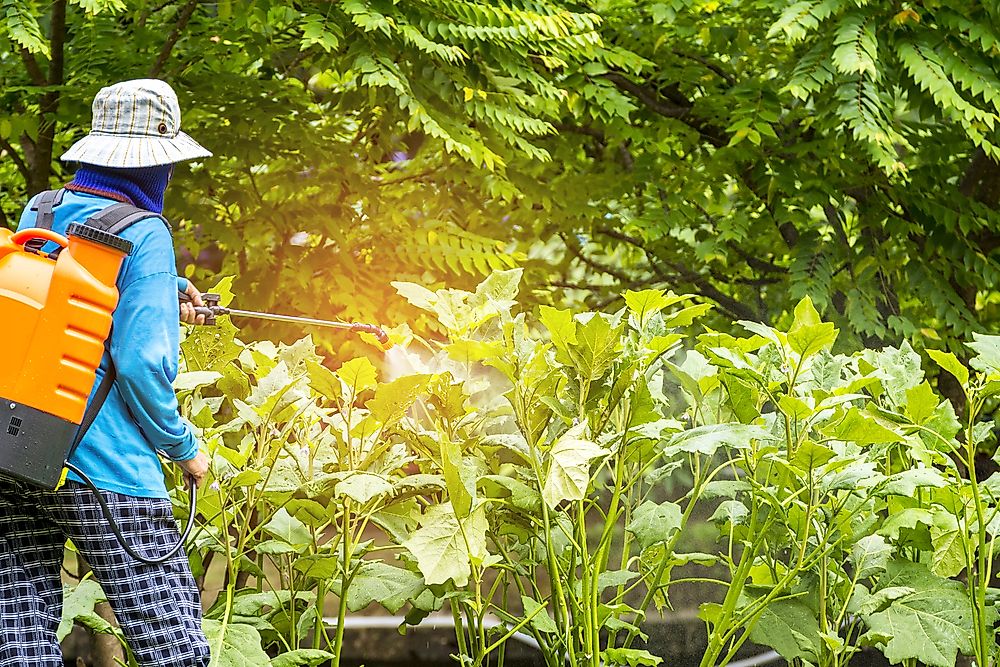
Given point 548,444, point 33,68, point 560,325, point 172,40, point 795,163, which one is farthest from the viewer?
point 795,163

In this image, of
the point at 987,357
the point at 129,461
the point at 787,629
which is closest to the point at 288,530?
the point at 129,461

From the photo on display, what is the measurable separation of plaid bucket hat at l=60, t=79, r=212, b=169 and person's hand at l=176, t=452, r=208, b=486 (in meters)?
0.61

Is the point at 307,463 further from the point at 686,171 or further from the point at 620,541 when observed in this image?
the point at 686,171

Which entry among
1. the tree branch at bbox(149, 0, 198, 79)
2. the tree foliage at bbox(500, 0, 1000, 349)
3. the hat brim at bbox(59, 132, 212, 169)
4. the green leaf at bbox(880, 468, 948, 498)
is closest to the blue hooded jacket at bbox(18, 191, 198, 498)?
the hat brim at bbox(59, 132, 212, 169)

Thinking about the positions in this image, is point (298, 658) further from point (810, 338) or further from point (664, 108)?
point (664, 108)

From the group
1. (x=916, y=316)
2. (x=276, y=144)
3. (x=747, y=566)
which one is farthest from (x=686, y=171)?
(x=747, y=566)

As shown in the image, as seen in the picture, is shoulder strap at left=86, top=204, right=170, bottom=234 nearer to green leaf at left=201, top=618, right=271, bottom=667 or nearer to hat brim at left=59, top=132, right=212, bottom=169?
hat brim at left=59, top=132, right=212, bottom=169

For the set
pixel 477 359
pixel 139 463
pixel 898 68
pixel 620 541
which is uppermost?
pixel 898 68

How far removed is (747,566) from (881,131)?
239cm

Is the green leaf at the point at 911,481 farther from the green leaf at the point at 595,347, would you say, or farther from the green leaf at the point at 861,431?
the green leaf at the point at 595,347

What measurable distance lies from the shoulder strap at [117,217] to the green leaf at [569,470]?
94cm

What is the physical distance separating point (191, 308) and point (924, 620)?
174 cm

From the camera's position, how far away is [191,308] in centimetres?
231

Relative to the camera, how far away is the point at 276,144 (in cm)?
436
